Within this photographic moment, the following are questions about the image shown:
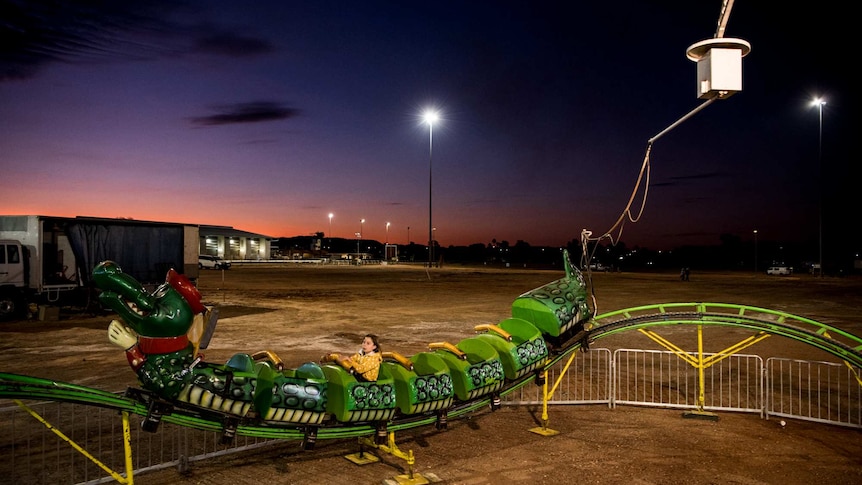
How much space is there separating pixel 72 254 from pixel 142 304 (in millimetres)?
21000

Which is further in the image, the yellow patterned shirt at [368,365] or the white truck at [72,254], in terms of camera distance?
the white truck at [72,254]

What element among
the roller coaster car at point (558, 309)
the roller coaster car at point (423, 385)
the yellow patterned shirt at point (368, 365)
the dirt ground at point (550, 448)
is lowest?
the dirt ground at point (550, 448)

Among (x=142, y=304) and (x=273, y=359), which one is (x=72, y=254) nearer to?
(x=273, y=359)

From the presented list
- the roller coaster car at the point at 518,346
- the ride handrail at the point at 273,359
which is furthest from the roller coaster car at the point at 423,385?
the ride handrail at the point at 273,359

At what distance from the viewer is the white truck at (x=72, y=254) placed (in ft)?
60.6

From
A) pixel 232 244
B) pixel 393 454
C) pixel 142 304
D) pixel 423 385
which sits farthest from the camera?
pixel 232 244

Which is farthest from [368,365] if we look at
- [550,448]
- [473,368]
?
[550,448]

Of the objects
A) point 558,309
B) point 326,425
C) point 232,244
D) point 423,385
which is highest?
point 232,244

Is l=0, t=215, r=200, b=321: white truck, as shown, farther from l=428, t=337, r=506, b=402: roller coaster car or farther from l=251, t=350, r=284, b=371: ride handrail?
l=428, t=337, r=506, b=402: roller coaster car

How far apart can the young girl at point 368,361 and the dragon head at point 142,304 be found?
1766 mm

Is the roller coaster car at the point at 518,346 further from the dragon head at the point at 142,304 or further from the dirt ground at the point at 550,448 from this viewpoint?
the dragon head at the point at 142,304

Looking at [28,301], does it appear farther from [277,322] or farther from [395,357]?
[395,357]

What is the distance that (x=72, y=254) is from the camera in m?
22.0

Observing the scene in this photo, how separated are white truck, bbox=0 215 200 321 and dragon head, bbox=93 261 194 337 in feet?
57.6
